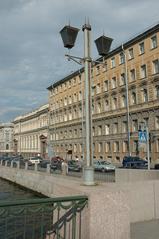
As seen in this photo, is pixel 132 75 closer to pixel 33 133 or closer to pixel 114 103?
pixel 114 103

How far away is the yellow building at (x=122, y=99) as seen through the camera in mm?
41188

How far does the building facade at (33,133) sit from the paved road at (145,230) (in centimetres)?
7436

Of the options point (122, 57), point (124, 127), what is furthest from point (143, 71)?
point (124, 127)

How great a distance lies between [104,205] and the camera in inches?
183

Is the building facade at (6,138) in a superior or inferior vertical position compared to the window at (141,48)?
inferior

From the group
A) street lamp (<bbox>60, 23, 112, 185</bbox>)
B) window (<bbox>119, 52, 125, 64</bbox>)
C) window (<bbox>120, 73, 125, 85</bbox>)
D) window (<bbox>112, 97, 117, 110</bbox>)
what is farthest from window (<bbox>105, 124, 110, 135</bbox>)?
street lamp (<bbox>60, 23, 112, 185</bbox>)

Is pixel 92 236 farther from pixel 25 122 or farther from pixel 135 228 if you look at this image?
pixel 25 122

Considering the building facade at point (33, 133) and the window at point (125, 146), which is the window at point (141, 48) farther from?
the building facade at point (33, 133)

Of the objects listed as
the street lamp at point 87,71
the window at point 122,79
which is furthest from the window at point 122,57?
the street lamp at point 87,71

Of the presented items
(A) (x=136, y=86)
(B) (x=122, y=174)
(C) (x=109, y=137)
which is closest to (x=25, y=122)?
(C) (x=109, y=137)

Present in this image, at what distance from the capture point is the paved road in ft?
18.5

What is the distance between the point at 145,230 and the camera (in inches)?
239

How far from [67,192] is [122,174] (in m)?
11.2

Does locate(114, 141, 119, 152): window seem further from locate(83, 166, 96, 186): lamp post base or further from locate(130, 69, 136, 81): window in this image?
locate(83, 166, 96, 186): lamp post base
